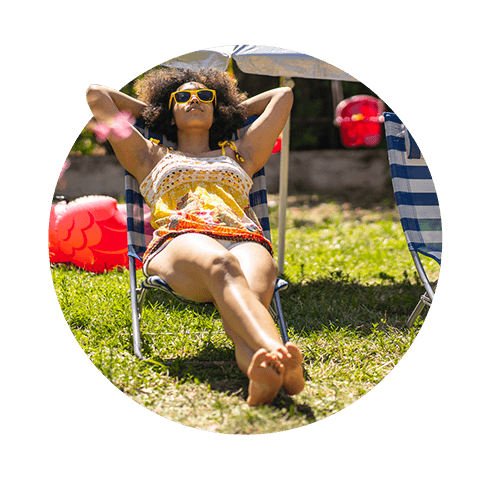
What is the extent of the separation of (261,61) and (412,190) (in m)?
1.63

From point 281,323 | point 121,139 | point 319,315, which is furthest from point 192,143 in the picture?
point 319,315

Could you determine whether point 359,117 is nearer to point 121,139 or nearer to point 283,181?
point 283,181

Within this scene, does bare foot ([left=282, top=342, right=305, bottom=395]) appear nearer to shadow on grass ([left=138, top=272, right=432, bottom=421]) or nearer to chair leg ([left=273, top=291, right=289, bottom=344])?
shadow on grass ([left=138, top=272, right=432, bottom=421])

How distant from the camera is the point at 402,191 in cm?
383

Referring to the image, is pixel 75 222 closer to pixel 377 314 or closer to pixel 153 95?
pixel 153 95

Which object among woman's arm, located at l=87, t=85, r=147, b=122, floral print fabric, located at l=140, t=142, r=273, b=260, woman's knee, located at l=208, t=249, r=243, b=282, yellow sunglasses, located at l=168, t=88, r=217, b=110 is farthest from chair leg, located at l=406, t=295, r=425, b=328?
woman's arm, located at l=87, t=85, r=147, b=122

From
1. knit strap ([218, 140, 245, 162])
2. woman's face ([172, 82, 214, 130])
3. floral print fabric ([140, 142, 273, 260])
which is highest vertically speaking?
woman's face ([172, 82, 214, 130])

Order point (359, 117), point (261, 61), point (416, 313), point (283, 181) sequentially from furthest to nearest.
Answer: point (359, 117)
point (283, 181)
point (261, 61)
point (416, 313)

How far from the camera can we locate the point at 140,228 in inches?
143

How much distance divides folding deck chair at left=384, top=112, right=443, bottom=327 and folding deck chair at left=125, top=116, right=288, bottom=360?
3.45ft

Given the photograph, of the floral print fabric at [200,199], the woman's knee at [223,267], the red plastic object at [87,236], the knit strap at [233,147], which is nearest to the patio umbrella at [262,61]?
the knit strap at [233,147]

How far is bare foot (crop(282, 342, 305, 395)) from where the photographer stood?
2354mm

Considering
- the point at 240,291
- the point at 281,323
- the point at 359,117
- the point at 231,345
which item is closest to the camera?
the point at 240,291

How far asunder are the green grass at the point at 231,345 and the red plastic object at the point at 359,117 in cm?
176
